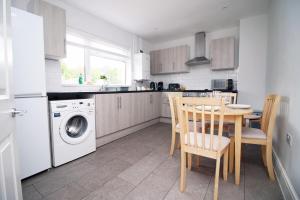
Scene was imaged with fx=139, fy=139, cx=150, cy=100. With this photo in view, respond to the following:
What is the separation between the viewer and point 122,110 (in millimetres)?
2920

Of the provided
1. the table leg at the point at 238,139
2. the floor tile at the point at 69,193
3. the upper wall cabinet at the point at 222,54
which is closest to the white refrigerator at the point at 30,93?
the floor tile at the point at 69,193

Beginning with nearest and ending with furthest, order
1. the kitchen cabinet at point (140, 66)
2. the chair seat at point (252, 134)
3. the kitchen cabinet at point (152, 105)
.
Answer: the chair seat at point (252, 134), the kitchen cabinet at point (152, 105), the kitchen cabinet at point (140, 66)

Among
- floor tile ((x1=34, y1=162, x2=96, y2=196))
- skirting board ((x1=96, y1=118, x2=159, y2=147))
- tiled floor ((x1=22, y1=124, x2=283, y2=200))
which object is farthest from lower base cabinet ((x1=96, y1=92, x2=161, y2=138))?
floor tile ((x1=34, y1=162, x2=96, y2=196))

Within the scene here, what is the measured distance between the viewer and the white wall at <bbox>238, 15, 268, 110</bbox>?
10.1ft

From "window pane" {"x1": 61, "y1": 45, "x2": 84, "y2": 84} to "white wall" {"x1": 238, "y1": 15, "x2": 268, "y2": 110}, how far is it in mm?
3665

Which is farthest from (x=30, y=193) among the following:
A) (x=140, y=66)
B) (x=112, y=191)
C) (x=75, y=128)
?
(x=140, y=66)

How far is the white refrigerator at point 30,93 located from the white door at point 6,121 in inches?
28.5

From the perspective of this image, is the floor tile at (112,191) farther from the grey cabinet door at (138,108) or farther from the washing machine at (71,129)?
the grey cabinet door at (138,108)

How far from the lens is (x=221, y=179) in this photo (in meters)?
1.56

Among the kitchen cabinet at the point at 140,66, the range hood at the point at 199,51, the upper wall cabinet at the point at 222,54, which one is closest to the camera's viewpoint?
the upper wall cabinet at the point at 222,54

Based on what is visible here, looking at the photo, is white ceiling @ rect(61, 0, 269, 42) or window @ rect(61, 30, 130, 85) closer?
white ceiling @ rect(61, 0, 269, 42)

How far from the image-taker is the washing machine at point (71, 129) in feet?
5.83

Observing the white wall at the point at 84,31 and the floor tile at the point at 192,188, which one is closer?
the floor tile at the point at 192,188

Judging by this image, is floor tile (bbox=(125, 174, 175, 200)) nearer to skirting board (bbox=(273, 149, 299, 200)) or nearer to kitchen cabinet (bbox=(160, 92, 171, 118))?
skirting board (bbox=(273, 149, 299, 200))
